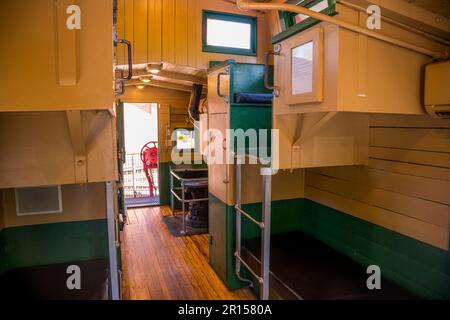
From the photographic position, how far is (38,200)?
222 cm

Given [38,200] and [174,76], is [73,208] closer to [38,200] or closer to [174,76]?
[38,200]

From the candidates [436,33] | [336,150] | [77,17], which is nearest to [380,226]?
[336,150]

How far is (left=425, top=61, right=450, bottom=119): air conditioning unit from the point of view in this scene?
1599 mm

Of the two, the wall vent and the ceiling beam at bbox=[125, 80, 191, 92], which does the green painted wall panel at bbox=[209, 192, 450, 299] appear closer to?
the wall vent

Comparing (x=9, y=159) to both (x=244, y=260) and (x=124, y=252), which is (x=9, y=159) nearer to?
(x=244, y=260)

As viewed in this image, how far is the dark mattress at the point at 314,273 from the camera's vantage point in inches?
78.6

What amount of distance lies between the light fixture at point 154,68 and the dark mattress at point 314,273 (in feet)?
8.70

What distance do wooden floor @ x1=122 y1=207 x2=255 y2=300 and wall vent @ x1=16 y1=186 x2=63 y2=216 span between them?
4.28 ft

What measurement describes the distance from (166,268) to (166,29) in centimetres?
299

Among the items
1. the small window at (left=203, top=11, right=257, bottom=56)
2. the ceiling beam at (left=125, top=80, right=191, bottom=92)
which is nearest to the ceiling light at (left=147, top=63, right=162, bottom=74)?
the small window at (left=203, top=11, right=257, bottom=56)

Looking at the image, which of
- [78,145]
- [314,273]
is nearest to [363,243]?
[314,273]

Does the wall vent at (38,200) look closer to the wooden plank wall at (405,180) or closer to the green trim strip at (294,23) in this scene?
the green trim strip at (294,23)

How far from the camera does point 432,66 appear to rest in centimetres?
167

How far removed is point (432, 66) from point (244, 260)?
2.17 meters
